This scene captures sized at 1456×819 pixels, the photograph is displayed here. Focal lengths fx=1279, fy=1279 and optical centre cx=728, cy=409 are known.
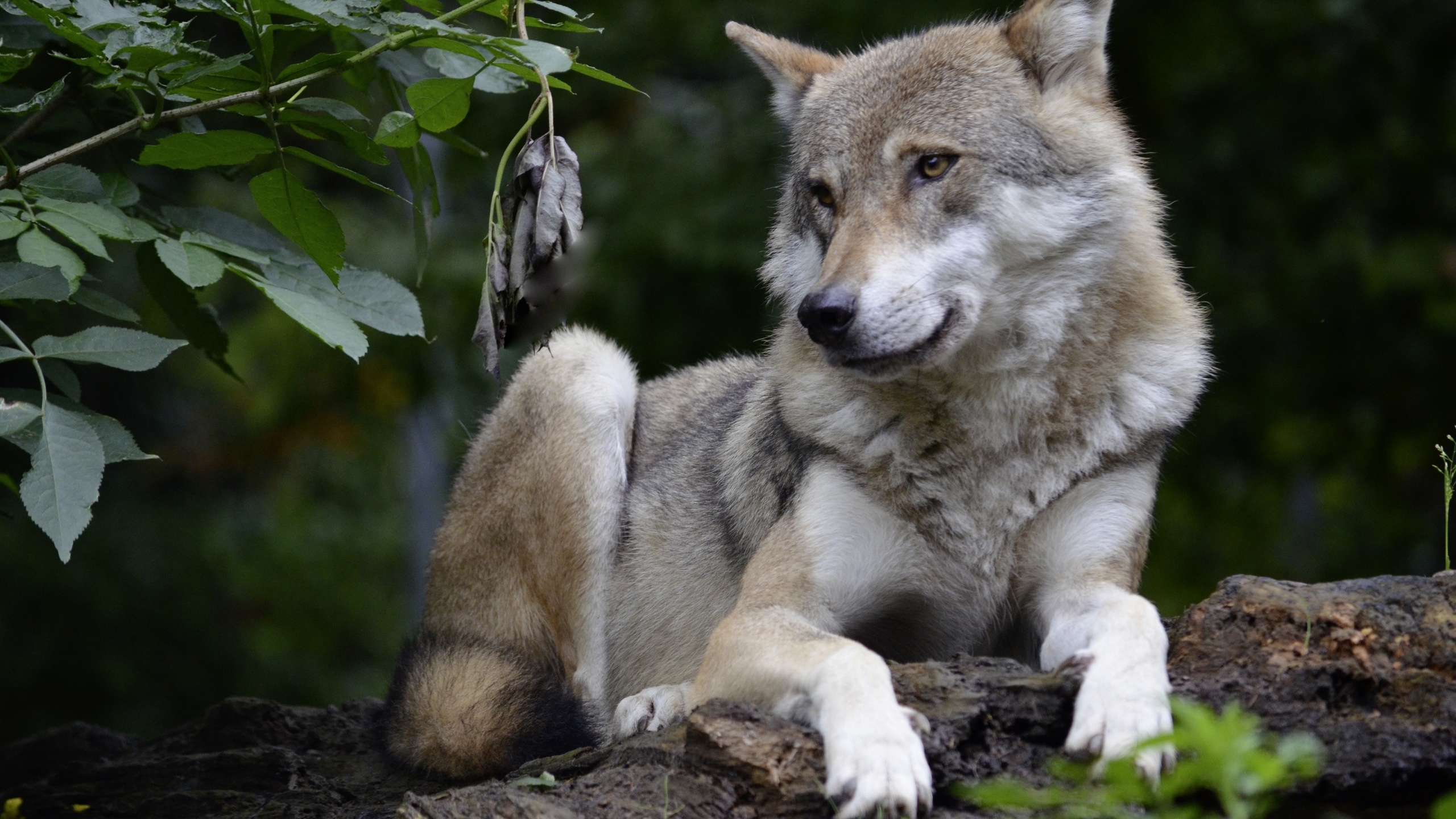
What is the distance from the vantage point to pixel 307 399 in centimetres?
979

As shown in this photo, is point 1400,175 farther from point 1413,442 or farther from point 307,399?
point 307,399

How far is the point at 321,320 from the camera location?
10.9 feet

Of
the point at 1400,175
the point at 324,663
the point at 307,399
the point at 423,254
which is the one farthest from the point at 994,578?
the point at 324,663

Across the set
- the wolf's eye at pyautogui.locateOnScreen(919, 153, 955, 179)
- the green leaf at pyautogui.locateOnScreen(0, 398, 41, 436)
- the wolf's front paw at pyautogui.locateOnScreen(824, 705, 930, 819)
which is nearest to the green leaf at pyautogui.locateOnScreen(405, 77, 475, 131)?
the green leaf at pyautogui.locateOnScreen(0, 398, 41, 436)

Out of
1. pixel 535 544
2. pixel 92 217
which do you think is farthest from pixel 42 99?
pixel 535 544

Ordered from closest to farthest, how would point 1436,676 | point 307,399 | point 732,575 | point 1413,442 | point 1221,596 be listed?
point 1436,676, point 1221,596, point 732,575, point 1413,442, point 307,399

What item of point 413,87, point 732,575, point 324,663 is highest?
point 413,87

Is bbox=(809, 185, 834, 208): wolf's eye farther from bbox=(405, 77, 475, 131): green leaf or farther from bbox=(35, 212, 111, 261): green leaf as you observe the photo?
bbox=(35, 212, 111, 261): green leaf

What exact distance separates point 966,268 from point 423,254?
1613 millimetres

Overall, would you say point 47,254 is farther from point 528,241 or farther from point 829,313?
point 829,313

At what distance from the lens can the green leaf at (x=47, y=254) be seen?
3.06 m

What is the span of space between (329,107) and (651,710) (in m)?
2.19

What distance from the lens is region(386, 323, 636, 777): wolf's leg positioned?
4547 mm

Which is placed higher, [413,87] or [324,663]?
[413,87]
